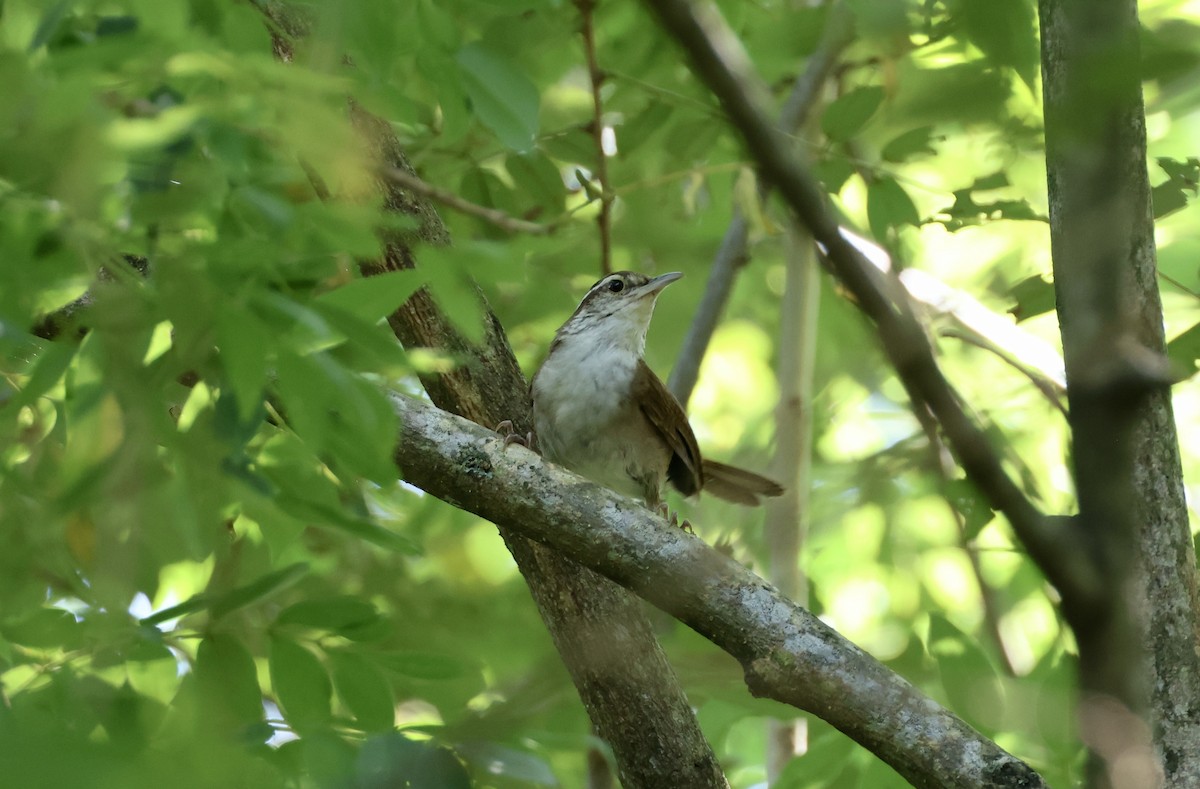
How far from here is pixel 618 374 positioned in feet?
14.9

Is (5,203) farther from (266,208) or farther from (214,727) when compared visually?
(214,727)

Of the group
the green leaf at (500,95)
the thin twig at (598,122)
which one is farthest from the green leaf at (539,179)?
the green leaf at (500,95)

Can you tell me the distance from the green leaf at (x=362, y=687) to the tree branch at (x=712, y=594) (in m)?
0.49

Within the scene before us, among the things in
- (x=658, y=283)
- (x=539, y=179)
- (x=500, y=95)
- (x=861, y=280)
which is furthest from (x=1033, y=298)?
(x=658, y=283)

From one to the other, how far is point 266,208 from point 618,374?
276 cm

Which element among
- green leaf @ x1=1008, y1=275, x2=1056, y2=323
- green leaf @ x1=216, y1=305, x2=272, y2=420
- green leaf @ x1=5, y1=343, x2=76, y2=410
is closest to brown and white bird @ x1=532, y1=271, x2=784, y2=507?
green leaf @ x1=1008, y1=275, x2=1056, y2=323

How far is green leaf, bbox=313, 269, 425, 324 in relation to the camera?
6.62 feet

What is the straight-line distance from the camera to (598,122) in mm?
3928

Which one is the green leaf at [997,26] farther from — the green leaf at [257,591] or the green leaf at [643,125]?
the green leaf at [643,125]

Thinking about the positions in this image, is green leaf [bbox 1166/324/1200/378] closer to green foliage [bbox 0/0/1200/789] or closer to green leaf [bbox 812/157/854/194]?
green foliage [bbox 0/0/1200/789]

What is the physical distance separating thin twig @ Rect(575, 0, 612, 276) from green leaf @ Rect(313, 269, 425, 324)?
1.61 meters

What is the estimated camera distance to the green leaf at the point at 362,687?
2.52 meters

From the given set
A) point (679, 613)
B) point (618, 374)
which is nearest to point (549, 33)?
point (618, 374)

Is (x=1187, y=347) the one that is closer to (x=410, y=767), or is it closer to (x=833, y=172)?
(x=833, y=172)
